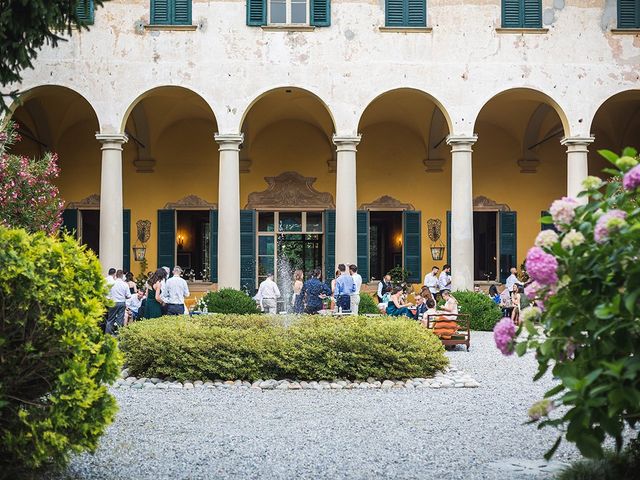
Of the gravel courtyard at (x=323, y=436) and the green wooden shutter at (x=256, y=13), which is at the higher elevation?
the green wooden shutter at (x=256, y=13)

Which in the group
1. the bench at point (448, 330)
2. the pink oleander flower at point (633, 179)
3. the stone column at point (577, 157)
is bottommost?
the bench at point (448, 330)

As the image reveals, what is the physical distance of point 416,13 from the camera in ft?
60.4

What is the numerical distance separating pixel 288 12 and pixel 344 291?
6.99 meters

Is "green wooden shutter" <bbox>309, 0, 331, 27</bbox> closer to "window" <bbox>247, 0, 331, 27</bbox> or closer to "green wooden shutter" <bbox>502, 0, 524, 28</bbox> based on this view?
"window" <bbox>247, 0, 331, 27</bbox>

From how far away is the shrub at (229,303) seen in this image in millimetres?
16281

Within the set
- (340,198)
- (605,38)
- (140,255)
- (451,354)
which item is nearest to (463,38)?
(605,38)

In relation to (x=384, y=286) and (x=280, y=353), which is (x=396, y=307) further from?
(x=280, y=353)

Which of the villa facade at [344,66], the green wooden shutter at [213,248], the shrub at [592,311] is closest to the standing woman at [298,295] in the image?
the villa facade at [344,66]

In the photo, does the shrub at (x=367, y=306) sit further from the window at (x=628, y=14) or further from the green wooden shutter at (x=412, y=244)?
the window at (x=628, y=14)

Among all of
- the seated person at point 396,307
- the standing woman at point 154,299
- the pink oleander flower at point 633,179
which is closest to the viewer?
the pink oleander flower at point 633,179

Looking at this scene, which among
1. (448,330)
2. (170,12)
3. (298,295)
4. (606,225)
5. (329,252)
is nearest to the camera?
(606,225)

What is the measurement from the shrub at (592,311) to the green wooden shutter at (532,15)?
50.0ft

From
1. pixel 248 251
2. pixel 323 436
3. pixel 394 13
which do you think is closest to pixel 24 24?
pixel 323 436

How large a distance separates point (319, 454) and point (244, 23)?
46.1ft
